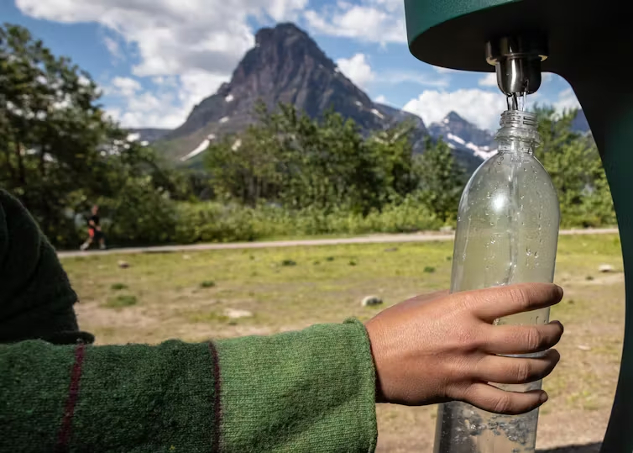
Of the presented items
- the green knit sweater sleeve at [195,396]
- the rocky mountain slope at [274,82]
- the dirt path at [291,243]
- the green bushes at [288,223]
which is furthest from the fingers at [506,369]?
the rocky mountain slope at [274,82]

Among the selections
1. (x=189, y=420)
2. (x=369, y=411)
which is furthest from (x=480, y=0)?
(x=189, y=420)

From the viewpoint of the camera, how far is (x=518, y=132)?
993 millimetres

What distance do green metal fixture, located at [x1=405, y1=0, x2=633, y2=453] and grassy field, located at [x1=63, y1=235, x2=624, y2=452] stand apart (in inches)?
85.5

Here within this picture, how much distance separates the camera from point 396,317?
88cm

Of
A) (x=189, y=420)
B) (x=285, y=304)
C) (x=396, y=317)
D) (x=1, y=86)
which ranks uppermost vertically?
(x=1, y=86)

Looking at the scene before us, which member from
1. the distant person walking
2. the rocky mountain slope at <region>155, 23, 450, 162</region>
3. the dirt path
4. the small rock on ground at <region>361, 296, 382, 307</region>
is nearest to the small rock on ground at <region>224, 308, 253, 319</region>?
the small rock on ground at <region>361, 296, 382, 307</region>

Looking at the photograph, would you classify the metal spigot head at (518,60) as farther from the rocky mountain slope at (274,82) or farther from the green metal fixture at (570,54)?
the rocky mountain slope at (274,82)

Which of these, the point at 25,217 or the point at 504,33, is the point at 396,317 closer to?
the point at 504,33

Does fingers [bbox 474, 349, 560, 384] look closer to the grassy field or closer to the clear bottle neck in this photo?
the clear bottle neck

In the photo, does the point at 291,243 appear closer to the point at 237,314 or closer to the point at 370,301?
the point at 370,301

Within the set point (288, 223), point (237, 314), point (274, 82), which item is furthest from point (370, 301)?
point (274, 82)

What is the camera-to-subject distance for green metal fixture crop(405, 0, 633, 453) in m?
0.88

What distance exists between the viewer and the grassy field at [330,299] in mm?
3361

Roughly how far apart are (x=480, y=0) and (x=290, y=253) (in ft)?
32.4
